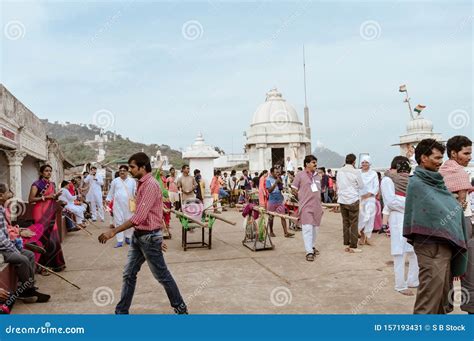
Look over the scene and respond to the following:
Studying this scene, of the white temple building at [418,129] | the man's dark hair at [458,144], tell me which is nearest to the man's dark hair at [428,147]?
the man's dark hair at [458,144]

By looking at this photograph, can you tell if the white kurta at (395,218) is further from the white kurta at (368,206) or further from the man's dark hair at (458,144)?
the white kurta at (368,206)

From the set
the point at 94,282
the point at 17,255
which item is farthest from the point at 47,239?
the point at 17,255

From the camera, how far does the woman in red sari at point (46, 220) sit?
19.6 ft

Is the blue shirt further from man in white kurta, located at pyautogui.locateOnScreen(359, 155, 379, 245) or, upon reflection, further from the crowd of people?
man in white kurta, located at pyautogui.locateOnScreen(359, 155, 379, 245)

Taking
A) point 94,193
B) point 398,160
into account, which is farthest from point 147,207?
point 94,193

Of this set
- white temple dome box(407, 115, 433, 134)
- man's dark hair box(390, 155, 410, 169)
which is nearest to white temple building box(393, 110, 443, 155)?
white temple dome box(407, 115, 433, 134)

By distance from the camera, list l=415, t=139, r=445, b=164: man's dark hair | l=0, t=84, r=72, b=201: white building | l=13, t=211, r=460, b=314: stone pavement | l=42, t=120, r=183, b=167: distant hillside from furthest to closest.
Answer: l=42, t=120, r=183, b=167: distant hillside → l=0, t=84, r=72, b=201: white building → l=13, t=211, r=460, b=314: stone pavement → l=415, t=139, r=445, b=164: man's dark hair

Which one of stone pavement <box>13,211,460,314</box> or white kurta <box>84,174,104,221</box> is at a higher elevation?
white kurta <box>84,174,104,221</box>

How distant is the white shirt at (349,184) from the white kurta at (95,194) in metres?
8.25

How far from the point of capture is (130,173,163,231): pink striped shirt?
3.91 m

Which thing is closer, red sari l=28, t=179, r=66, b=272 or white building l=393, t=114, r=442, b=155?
red sari l=28, t=179, r=66, b=272

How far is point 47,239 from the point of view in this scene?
607 centimetres

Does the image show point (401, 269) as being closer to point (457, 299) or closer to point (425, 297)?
point (457, 299)

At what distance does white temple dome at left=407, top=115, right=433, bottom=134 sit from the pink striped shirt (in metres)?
30.6
